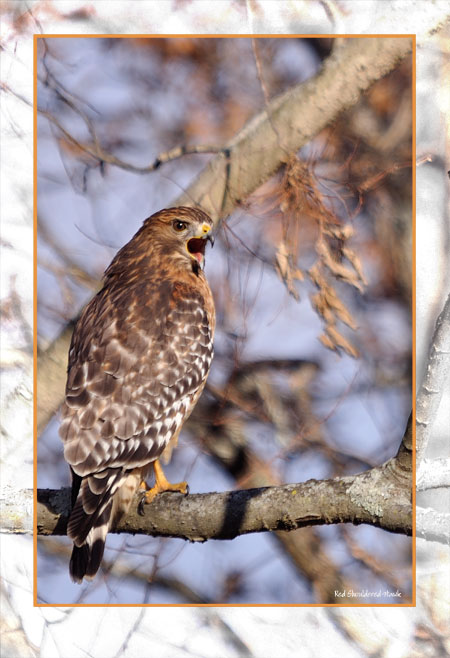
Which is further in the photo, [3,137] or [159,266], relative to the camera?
[159,266]

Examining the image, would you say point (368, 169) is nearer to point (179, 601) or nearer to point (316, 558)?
point (316, 558)

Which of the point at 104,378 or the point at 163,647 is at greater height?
the point at 104,378

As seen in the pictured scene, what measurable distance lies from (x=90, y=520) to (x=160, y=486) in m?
0.39

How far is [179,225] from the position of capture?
3375 mm

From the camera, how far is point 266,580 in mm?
3162

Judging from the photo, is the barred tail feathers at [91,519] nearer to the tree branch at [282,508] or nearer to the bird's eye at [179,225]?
the tree branch at [282,508]

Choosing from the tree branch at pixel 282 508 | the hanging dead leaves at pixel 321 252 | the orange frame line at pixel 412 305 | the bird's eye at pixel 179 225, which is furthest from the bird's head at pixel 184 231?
the tree branch at pixel 282 508

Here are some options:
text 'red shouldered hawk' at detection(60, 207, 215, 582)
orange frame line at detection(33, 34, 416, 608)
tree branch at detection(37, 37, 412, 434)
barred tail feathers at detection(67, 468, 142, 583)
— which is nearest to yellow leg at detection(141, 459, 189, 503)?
text 'red shouldered hawk' at detection(60, 207, 215, 582)

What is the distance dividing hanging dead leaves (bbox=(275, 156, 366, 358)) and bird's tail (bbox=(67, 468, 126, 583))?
839 mm

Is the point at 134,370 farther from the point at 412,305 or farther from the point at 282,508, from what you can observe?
the point at 412,305

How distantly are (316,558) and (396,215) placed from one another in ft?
3.56

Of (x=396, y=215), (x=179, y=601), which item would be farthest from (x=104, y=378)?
(x=396, y=215)

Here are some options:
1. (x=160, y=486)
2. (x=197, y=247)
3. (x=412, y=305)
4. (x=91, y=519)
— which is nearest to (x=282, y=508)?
(x=160, y=486)

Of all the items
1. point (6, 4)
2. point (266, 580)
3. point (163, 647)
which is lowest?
point (163, 647)
